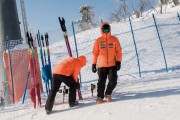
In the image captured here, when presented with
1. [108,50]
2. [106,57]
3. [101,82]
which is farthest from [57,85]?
[108,50]

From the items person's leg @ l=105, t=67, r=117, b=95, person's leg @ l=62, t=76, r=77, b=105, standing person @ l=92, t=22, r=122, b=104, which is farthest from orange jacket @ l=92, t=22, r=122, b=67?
person's leg @ l=62, t=76, r=77, b=105

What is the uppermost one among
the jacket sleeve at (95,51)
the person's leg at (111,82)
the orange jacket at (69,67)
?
the jacket sleeve at (95,51)

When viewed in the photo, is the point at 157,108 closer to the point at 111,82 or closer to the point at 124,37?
the point at 111,82

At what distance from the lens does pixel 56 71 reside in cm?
747

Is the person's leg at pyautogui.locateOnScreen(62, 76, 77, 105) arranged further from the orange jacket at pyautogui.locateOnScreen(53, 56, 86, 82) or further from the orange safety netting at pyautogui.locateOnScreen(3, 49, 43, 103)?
the orange safety netting at pyautogui.locateOnScreen(3, 49, 43, 103)

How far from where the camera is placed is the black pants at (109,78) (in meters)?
7.74

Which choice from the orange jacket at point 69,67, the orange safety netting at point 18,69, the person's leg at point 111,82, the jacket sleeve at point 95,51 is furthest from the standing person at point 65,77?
the orange safety netting at point 18,69

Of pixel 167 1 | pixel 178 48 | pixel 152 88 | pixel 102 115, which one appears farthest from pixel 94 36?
pixel 167 1

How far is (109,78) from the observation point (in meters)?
7.78

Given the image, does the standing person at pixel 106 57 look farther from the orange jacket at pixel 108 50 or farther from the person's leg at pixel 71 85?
the person's leg at pixel 71 85

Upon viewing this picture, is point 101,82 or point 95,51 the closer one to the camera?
point 101,82

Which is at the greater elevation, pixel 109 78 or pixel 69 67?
pixel 69 67

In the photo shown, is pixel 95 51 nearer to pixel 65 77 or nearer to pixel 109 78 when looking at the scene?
pixel 109 78

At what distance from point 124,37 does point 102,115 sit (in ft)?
57.4
